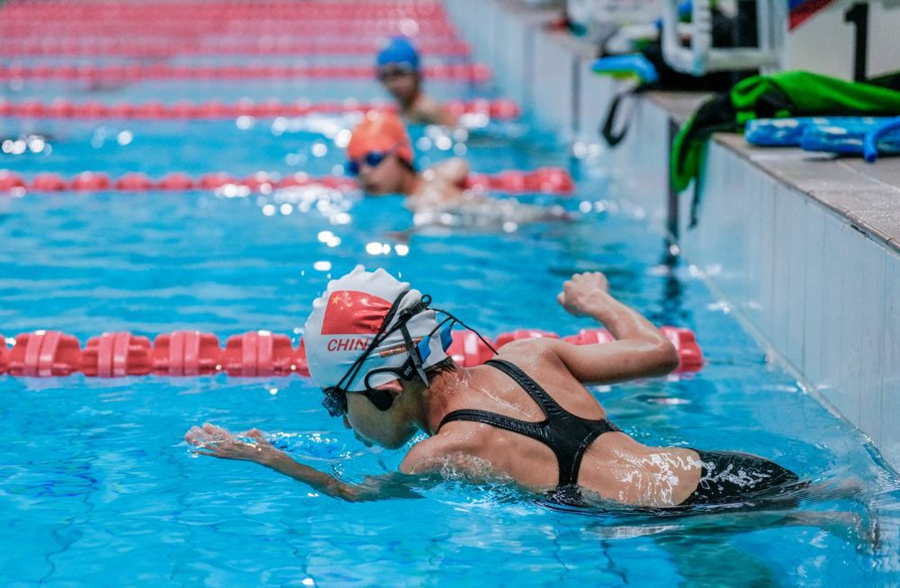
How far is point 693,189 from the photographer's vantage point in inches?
240

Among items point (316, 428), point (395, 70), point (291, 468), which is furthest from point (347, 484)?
point (395, 70)

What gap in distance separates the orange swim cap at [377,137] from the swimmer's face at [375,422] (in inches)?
150

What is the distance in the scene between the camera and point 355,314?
10.2ft

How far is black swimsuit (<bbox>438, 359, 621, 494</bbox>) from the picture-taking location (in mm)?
3096

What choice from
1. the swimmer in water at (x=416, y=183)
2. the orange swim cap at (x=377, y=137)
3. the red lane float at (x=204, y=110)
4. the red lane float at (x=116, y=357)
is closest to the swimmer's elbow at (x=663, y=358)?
the red lane float at (x=116, y=357)

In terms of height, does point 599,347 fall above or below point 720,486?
above

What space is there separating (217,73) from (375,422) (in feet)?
35.1

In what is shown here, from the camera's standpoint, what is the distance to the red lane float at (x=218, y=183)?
7.79m

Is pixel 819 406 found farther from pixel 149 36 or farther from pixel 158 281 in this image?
pixel 149 36

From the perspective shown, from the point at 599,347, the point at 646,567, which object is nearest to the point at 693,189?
the point at 599,347

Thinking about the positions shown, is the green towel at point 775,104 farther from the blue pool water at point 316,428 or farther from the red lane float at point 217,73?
the red lane float at point 217,73

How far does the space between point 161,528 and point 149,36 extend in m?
14.1

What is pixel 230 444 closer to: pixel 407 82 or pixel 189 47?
pixel 407 82

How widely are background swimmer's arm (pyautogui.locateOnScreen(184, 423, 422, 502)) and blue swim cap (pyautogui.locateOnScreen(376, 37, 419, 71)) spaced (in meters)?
5.81
